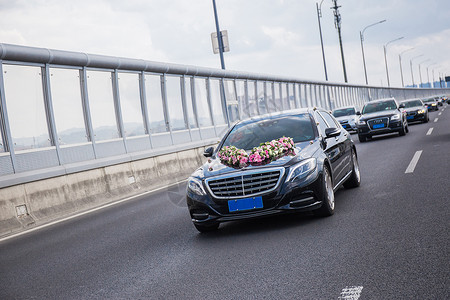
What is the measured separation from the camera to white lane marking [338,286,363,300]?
426 cm

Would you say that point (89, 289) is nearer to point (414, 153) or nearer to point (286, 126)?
point (286, 126)

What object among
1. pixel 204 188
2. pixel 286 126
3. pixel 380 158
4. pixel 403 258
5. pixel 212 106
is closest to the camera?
pixel 403 258

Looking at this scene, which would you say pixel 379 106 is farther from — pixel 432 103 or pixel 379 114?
pixel 432 103

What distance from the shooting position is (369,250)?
221 inches

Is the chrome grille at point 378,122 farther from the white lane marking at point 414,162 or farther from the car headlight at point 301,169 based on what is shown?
the car headlight at point 301,169

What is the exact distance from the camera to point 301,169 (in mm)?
7125

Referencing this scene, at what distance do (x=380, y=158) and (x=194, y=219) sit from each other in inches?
335

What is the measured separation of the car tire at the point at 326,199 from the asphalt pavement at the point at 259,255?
103 mm

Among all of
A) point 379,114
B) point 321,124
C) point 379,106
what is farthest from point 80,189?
point 379,106

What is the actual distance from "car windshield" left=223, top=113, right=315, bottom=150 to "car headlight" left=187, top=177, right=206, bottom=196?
102cm

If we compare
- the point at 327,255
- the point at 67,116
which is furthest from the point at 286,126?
the point at 67,116

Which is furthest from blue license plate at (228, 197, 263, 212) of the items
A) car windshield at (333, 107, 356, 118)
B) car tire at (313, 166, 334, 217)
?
car windshield at (333, 107, 356, 118)

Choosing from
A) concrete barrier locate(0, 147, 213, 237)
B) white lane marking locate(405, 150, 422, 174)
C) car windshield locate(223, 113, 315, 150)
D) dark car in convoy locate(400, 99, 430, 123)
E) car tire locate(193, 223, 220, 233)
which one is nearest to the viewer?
car tire locate(193, 223, 220, 233)

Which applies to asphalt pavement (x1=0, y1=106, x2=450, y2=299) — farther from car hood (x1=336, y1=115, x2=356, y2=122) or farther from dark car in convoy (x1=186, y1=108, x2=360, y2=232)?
car hood (x1=336, y1=115, x2=356, y2=122)
